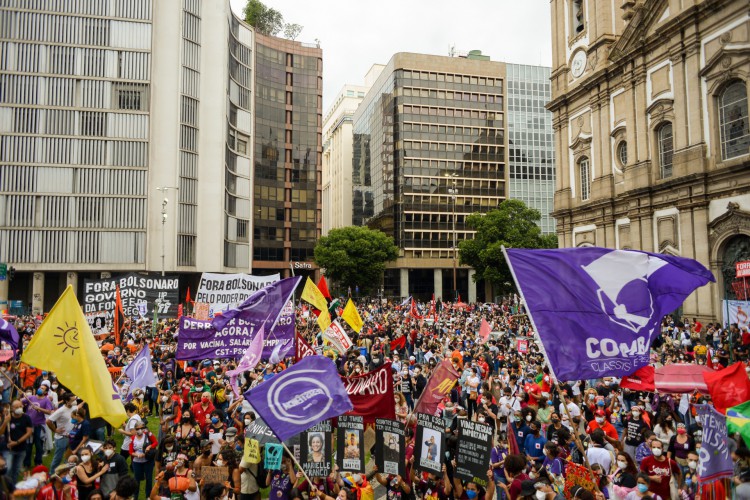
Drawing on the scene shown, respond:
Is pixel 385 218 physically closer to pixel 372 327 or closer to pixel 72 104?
pixel 72 104

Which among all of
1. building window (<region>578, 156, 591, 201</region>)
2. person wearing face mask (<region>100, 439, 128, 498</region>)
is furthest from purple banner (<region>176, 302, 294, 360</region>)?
building window (<region>578, 156, 591, 201</region>)

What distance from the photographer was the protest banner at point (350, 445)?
26.8 feet

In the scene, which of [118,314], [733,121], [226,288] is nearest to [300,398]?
[226,288]

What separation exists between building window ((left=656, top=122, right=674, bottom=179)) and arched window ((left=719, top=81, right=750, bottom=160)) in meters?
3.79

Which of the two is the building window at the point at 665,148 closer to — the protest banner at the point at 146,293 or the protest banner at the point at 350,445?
the protest banner at the point at 146,293

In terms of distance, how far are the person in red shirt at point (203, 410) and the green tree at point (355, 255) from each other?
58.4m

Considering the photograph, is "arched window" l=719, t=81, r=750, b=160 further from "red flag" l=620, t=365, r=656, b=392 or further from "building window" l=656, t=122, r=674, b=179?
"red flag" l=620, t=365, r=656, b=392

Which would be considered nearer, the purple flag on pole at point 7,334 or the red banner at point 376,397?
Answer: the red banner at point 376,397

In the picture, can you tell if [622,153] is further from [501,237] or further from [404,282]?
[404,282]

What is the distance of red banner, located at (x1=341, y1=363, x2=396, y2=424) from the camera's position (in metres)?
9.30

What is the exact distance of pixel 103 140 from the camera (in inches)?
2203

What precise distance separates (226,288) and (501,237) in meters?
47.0

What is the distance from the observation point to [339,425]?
27.8 ft

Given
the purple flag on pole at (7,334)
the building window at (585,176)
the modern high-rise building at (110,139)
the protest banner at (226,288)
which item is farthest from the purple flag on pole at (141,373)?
the modern high-rise building at (110,139)
